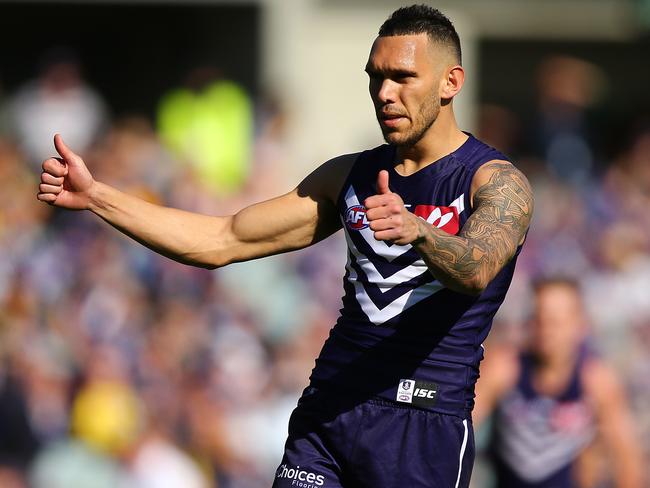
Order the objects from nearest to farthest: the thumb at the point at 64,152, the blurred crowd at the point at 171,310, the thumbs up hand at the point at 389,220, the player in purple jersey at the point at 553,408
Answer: the thumbs up hand at the point at 389,220
the thumb at the point at 64,152
the player in purple jersey at the point at 553,408
the blurred crowd at the point at 171,310

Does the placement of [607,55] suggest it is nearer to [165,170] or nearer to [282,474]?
[165,170]

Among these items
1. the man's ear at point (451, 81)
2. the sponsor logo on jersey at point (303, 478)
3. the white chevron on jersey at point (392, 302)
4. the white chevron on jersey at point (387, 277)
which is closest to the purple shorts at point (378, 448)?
the sponsor logo on jersey at point (303, 478)

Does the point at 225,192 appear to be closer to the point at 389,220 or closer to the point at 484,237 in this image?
the point at 484,237

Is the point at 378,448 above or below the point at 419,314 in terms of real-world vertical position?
below

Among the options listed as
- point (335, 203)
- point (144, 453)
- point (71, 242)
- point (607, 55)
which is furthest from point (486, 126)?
point (335, 203)

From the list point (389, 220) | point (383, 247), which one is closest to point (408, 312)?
point (383, 247)

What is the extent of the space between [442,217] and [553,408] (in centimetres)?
355

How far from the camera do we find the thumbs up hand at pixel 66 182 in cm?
545

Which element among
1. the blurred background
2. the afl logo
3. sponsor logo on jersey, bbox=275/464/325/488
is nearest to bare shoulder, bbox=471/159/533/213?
the afl logo

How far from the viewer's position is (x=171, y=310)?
10961 millimetres

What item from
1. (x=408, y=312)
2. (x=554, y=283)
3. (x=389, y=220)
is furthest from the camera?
(x=554, y=283)

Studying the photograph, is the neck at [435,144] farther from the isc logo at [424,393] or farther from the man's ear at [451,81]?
the isc logo at [424,393]

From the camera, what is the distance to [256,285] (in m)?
11.7

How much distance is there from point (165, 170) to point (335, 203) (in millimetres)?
7692
